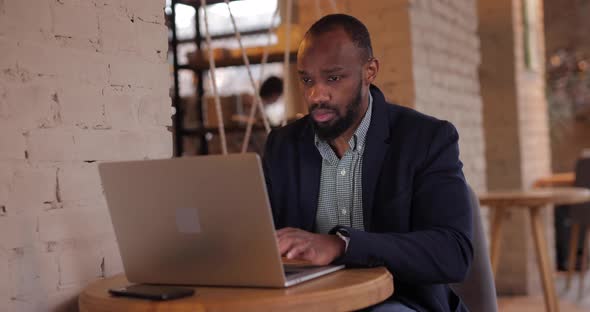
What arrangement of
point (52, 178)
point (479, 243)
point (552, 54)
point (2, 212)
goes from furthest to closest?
point (552, 54) → point (479, 243) → point (52, 178) → point (2, 212)

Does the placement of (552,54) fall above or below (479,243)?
above

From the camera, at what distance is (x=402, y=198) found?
175 centimetres

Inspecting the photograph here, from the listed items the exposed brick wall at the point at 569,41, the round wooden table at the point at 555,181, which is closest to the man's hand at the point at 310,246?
the round wooden table at the point at 555,181

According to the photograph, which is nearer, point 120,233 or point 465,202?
point 120,233

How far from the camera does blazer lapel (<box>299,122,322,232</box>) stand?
1863mm

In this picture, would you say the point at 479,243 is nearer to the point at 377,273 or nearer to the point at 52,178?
the point at 377,273

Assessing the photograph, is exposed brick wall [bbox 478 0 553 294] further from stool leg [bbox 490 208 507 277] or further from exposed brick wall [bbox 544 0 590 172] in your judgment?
exposed brick wall [bbox 544 0 590 172]

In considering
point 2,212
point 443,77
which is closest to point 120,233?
point 2,212

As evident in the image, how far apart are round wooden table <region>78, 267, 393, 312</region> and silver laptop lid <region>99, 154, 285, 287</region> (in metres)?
0.04

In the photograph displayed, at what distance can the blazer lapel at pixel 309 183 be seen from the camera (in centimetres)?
186

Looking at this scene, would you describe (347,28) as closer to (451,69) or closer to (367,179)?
(367,179)

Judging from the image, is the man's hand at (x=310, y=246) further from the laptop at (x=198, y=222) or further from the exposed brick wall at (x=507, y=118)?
the exposed brick wall at (x=507, y=118)

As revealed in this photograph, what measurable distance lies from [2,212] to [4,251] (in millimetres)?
79

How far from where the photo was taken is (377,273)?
1.51 metres
